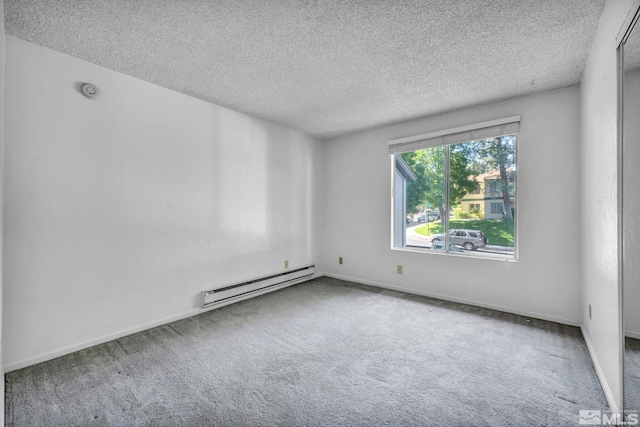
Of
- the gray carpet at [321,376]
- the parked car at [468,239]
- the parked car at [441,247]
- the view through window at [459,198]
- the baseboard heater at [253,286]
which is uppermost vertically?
the view through window at [459,198]

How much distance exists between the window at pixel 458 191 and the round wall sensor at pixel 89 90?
10.7 feet

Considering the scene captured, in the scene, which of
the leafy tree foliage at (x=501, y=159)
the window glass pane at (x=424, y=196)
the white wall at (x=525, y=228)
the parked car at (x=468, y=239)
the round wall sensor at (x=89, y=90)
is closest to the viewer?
the round wall sensor at (x=89, y=90)

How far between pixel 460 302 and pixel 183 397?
3002mm

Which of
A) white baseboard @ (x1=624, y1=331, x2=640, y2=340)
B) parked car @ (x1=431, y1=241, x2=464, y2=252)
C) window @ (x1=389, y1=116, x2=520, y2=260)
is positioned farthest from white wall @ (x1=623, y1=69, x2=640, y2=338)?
parked car @ (x1=431, y1=241, x2=464, y2=252)

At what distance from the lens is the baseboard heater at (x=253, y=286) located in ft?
10.1

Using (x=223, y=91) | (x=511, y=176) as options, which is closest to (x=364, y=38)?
(x=223, y=91)

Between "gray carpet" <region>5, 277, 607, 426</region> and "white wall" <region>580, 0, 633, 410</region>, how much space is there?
20 centimetres

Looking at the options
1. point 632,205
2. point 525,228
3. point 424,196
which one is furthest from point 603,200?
point 424,196

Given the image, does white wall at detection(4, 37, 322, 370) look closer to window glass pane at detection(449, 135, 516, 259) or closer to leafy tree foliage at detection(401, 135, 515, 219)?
leafy tree foliage at detection(401, 135, 515, 219)

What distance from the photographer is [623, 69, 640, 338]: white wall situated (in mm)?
1283

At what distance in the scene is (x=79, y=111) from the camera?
2230mm
